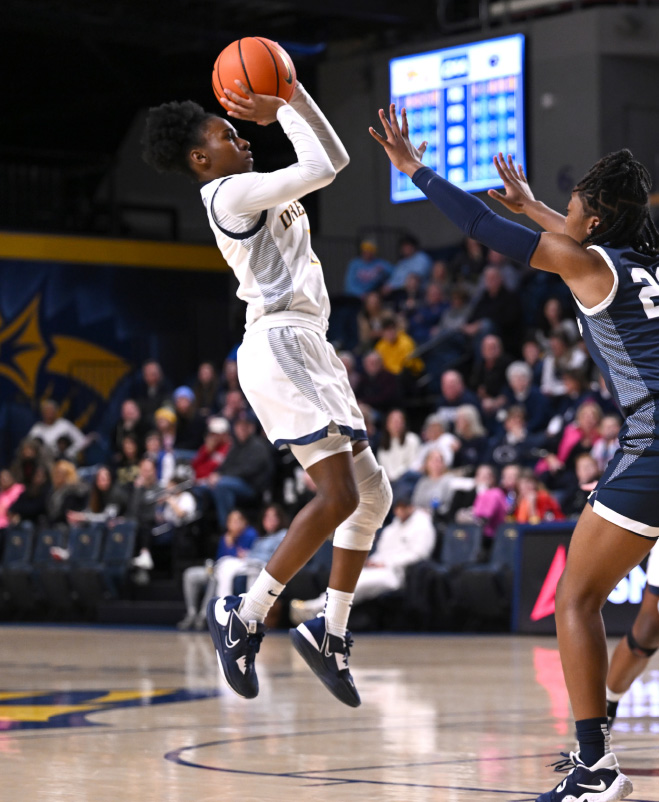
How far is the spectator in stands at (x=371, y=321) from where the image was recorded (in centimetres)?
1552

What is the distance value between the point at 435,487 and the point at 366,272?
5.32 metres

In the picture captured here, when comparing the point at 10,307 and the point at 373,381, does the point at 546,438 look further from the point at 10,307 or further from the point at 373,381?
the point at 10,307

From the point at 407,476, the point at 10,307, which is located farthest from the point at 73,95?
the point at 407,476

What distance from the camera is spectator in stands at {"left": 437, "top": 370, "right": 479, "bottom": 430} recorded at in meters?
13.5

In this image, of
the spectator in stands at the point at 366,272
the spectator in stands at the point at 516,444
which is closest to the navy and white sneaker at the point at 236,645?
the spectator in stands at the point at 516,444

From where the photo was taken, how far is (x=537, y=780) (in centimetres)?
443

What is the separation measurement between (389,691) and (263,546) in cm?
475

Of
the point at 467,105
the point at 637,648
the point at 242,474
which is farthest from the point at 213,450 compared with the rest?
the point at 637,648

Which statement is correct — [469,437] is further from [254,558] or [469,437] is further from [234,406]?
[234,406]

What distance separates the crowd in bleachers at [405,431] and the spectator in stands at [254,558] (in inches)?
13.3

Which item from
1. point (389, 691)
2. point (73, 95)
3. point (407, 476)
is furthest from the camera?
point (73, 95)

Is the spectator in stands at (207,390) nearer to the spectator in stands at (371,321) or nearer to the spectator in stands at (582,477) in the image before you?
the spectator in stands at (371,321)

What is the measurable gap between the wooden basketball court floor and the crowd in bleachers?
2.68m

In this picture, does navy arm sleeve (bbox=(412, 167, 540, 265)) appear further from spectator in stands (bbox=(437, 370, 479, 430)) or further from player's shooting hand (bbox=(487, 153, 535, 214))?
spectator in stands (bbox=(437, 370, 479, 430))
